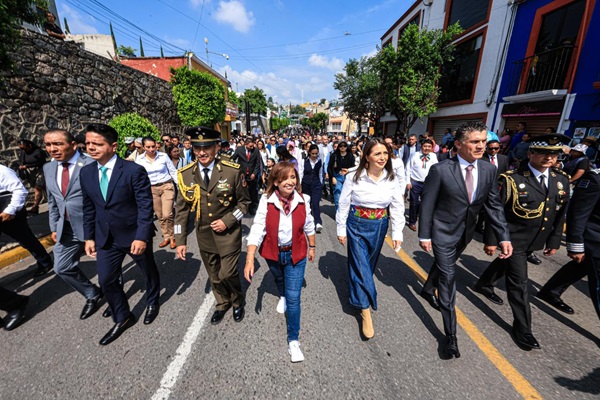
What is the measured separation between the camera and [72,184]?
2.77 meters

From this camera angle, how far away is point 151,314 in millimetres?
2803

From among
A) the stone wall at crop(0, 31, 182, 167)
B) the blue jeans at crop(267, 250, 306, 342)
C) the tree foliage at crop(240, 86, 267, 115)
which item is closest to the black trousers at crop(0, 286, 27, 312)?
the blue jeans at crop(267, 250, 306, 342)

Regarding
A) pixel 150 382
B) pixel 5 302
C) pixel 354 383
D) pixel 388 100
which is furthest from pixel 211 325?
pixel 388 100

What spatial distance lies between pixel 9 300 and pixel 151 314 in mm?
1480

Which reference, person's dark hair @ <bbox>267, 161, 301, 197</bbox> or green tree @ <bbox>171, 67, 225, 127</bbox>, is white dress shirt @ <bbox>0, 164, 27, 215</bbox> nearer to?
person's dark hair @ <bbox>267, 161, 301, 197</bbox>

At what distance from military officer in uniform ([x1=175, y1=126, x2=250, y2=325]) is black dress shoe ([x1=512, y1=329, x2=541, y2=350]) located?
286 cm

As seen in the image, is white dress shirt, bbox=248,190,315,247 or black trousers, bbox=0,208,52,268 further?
black trousers, bbox=0,208,52,268

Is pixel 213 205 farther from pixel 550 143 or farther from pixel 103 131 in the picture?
pixel 550 143

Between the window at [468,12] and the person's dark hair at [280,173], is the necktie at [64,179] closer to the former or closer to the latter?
the person's dark hair at [280,173]

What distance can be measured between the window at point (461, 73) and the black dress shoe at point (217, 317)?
15.5 m

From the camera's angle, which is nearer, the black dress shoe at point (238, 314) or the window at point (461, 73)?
the black dress shoe at point (238, 314)

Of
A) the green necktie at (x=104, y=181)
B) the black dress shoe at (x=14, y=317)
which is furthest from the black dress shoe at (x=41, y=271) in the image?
the green necktie at (x=104, y=181)

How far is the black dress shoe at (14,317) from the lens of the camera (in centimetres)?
269

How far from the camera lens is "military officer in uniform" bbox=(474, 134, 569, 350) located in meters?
2.46
